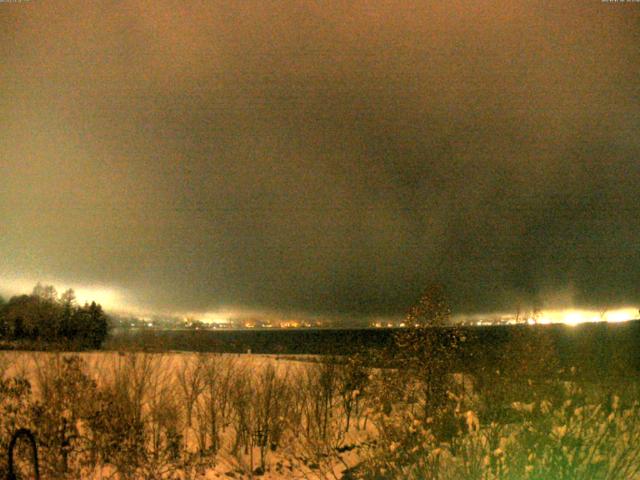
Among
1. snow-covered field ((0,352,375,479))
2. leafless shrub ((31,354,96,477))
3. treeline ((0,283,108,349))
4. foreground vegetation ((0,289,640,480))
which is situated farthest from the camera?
treeline ((0,283,108,349))

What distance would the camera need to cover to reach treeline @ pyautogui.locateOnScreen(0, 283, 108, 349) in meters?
13.2

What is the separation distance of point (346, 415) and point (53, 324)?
748 cm

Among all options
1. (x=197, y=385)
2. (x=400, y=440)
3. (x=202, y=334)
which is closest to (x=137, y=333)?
(x=197, y=385)

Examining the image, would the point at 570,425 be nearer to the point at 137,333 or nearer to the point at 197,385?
the point at 197,385

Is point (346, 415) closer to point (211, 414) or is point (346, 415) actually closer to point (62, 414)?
point (211, 414)

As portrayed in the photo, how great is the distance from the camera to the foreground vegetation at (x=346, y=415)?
603cm

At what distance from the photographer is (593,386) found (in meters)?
7.88

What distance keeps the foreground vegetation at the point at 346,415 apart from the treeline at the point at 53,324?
0.82 meters

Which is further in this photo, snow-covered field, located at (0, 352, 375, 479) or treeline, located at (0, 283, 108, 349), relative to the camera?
treeline, located at (0, 283, 108, 349)

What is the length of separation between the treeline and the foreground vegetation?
0.82 meters

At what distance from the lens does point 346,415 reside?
15.3m

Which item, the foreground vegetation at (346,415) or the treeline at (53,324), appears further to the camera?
the treeline at (53,324)

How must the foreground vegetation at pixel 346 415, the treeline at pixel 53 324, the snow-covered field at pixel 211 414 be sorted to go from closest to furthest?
the foreground vegetation at pixel 346 415, the snow-covered field at pixel 211 414, the treeline at pixel 53 324

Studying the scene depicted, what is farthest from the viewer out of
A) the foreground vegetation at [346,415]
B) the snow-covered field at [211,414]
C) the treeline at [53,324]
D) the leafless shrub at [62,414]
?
the treeline at [53,324]
